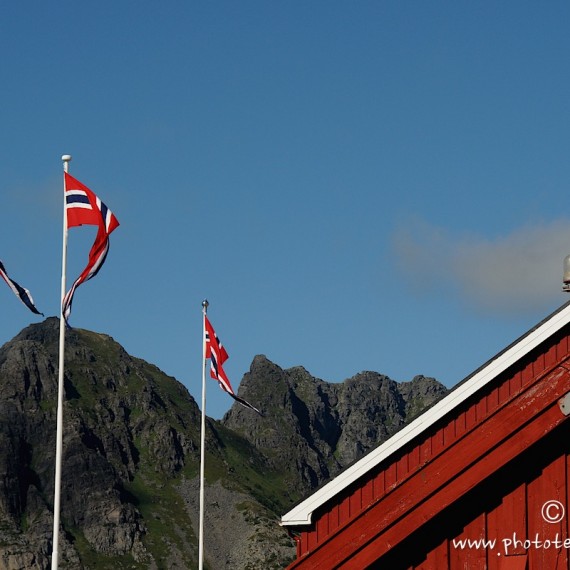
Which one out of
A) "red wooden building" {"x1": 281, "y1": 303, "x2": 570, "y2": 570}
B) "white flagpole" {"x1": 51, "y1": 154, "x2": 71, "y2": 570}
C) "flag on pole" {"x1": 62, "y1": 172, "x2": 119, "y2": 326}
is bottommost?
"red wooden building" {"x1": 281, "y1": 303, "x2": 570, "y2": 570}

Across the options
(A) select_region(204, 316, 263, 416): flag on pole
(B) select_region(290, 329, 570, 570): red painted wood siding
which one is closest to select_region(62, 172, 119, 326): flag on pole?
(B) select_region(290, 329, 570, 570): red painted wood siding

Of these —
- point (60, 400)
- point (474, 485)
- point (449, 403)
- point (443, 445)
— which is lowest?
point (474, 485)

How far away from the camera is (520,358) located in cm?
1123

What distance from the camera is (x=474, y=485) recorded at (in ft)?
31.8

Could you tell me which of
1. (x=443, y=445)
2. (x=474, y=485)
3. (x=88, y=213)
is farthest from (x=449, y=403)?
(x=88, y=213)

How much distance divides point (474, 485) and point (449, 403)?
178 centimetres

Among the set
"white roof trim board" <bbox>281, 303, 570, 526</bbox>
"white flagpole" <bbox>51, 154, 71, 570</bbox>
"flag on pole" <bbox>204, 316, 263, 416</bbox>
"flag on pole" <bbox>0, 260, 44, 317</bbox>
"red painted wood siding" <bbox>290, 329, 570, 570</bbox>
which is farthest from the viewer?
"flag on pole" <bbox>204, 316, 263, 416</bbox>

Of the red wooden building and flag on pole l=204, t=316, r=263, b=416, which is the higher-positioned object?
flag on pole l=204, t=316, r=263, b=416

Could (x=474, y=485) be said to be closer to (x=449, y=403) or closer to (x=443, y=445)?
(x=443, y=445)

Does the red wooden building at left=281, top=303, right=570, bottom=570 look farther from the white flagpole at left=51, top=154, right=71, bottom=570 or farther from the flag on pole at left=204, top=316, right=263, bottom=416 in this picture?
the flag on pole at left=204, top=316, right=263, bottom=416

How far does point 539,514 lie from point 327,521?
248cm

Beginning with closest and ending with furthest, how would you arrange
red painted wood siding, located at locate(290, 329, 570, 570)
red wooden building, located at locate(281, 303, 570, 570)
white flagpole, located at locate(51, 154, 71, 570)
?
red wooden building, located at locate(281, 303, 570, 570), red painted wood siding, located at locate(290, 329, 570, 570), white flagpole, located at locate(51, 154, 71, 570)

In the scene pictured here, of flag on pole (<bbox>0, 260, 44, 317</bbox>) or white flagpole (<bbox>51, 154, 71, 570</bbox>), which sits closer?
white flagpole (<bbox>51, 154, 71, 570</bbox>)

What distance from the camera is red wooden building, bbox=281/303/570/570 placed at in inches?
380
